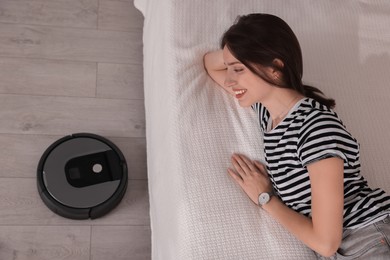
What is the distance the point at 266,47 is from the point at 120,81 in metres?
0.95

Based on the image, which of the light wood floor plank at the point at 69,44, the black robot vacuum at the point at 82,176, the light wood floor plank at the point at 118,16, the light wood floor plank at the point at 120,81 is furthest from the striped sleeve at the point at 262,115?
the light wood floor plank at the point at 118,16

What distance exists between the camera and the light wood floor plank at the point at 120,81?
1.80 meters

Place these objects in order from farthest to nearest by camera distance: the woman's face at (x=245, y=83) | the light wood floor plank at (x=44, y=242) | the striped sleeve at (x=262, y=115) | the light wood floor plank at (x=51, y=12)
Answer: the light wood floor plank at (x=51, y=12) < the light wood floor plank at (x=44, y=242) < the striped sleeve at (x=262, y=115) < the woman's face at (x=245, y=83)

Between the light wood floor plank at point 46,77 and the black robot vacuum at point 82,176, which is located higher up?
the light wood floor plank at point 46,77

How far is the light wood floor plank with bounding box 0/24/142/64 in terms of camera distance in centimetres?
183

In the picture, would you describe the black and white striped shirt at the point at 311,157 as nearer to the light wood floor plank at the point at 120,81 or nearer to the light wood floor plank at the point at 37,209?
the light wood floor plank at the point at 37,209

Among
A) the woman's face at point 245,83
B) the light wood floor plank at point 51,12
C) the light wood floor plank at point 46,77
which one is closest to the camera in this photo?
the woman's face at point 245,83

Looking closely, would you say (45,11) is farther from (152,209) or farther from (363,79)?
(363,79)

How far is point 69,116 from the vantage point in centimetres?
171

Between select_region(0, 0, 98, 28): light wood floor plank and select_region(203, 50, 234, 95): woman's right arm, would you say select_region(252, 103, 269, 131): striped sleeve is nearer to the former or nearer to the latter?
select_region(203, 50, 234, 95): woman's right arm

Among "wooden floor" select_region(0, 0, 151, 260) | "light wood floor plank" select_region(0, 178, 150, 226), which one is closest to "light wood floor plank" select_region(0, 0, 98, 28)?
"wooden floor" select_region(0, 0, 151, 260)

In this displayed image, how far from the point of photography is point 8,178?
1.56m

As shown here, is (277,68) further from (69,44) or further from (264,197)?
(69,44)

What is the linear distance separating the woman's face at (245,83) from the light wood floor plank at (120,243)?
0.67 metres
